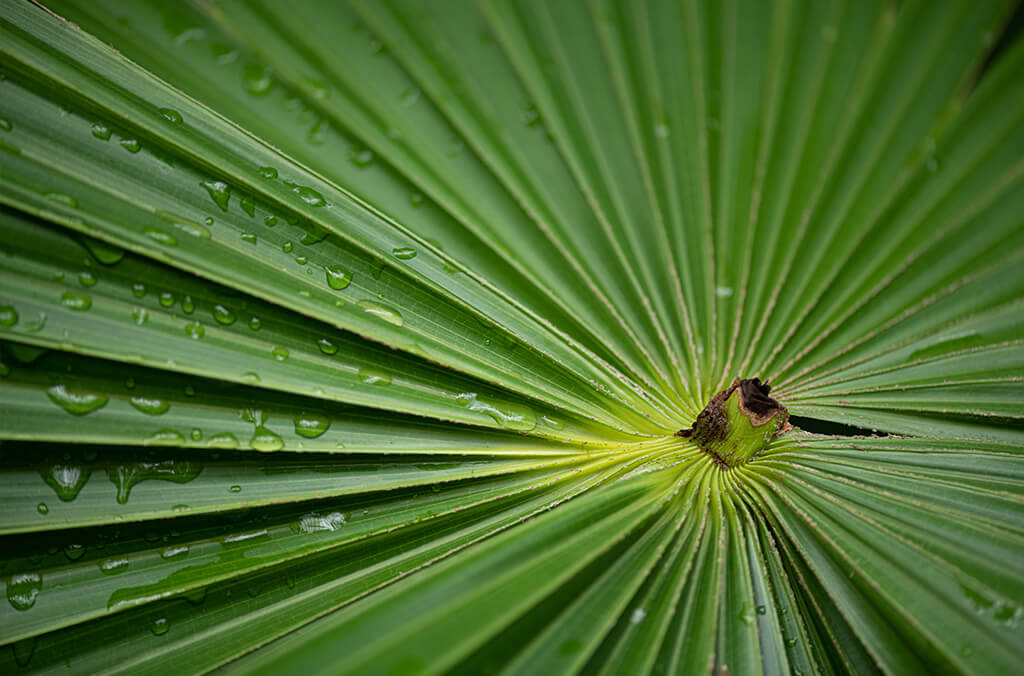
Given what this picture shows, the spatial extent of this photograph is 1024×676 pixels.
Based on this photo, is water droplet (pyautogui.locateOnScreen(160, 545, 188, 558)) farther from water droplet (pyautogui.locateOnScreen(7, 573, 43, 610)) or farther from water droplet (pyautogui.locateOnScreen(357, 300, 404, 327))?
water droplet (pyautogui.locateOnScreen(357, 300, 404, 327))

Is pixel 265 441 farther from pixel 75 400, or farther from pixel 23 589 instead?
pixel 23 589

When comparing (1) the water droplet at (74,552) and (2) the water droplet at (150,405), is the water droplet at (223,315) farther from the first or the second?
(1) the water droplet at (74,552)

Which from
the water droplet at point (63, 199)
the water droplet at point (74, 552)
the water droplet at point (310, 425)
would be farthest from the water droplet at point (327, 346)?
the water droplet at point (74, 552)

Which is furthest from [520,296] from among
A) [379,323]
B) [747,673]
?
[747,673]

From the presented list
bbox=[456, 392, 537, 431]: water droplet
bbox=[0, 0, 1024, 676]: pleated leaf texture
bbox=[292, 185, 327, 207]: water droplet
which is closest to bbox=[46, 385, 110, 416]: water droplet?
bbox=[0, 0, 1024, 676]: pleated leaf texture

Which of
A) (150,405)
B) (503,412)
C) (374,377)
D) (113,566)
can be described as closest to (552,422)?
(503,412)
